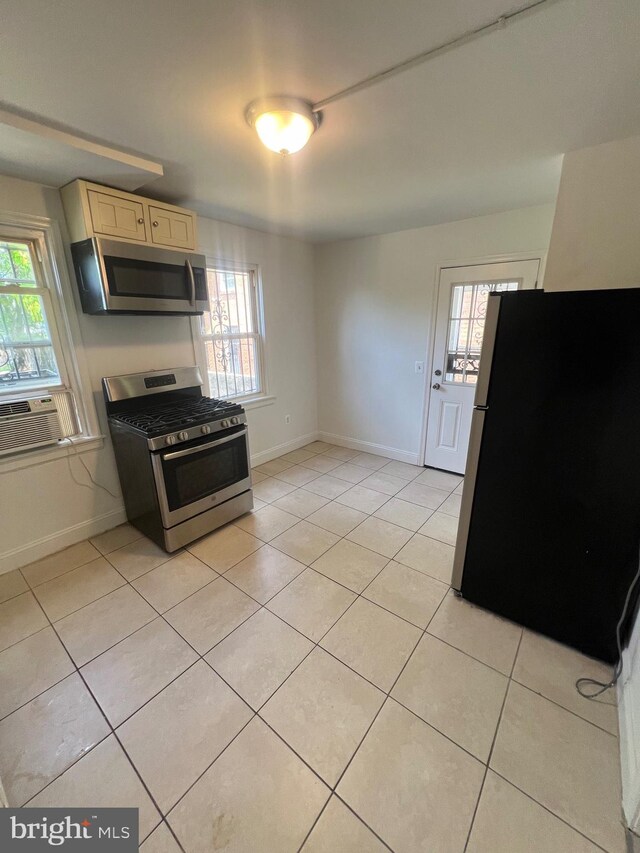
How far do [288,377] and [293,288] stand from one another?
1.03 meters

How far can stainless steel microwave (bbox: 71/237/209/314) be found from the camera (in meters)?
2.10

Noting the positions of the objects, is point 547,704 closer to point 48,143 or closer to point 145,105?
point 145,105

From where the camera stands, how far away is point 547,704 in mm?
1449

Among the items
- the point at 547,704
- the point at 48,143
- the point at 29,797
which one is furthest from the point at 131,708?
the point at 48,143

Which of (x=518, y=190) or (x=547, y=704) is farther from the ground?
(x=518, y=190)

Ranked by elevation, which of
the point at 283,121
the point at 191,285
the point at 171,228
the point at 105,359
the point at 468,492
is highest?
the point at 283,121

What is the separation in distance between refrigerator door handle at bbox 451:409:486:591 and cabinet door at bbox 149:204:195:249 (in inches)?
92.0

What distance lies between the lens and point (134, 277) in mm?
2223

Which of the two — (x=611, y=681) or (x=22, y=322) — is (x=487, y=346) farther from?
(x=22, y=322)

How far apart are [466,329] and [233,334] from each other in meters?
2.29

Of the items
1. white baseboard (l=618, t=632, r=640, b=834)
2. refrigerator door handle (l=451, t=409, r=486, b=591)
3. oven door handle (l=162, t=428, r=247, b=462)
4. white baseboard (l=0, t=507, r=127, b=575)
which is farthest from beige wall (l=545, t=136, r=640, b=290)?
white baseboard (l=0, t=507, r=127, b=575)

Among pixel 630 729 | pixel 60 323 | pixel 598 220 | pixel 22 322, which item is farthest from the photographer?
pixel 60 323

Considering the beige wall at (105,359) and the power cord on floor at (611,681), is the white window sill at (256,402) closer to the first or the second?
the beige wall at (105,359)

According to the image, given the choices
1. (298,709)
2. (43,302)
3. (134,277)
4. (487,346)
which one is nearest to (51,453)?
(43,302)
